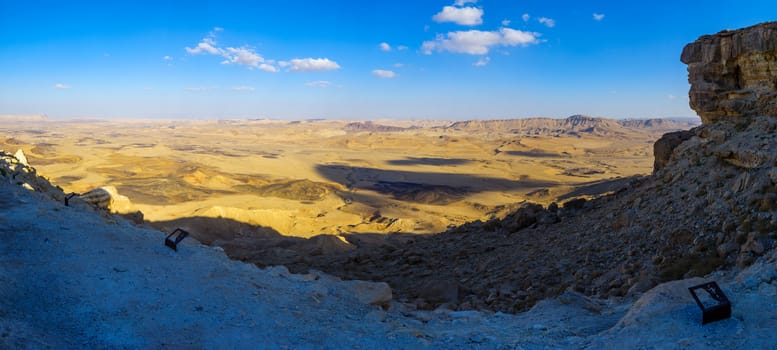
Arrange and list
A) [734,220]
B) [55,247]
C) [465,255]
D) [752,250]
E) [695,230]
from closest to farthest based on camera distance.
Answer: [752,250]
[55,247]
[734,220]
[695,230]
[465,255]

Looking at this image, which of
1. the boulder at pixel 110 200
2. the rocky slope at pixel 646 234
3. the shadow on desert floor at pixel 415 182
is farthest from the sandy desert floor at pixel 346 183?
the rocky slope at pixel 646 234

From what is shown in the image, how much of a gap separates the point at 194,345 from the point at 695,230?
742cm

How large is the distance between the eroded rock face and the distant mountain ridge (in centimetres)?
12713

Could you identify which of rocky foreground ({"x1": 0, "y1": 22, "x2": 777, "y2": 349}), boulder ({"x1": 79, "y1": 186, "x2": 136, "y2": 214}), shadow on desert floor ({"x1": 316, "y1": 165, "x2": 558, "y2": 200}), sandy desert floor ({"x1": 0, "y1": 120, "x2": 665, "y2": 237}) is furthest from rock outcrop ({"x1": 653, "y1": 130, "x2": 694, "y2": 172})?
shadow on desert floor ({"x1": 316, "y1": 165, "x2": 558, "y2": 200})

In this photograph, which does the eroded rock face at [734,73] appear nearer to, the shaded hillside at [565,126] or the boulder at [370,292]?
the boulder at [370,292]

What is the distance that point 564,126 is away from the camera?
149 meters

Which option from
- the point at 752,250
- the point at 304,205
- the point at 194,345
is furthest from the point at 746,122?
the point at 304,205

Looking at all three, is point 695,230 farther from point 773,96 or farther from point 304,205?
point 304,205

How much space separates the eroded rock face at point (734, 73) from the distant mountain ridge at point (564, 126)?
127 meters

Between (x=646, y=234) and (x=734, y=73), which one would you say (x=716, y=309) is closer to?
(x=646, y=234)

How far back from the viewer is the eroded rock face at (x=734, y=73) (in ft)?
31.3

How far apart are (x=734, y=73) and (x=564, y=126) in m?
148

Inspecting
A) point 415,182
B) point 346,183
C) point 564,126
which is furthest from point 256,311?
point 564,126

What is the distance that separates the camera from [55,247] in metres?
6.12
